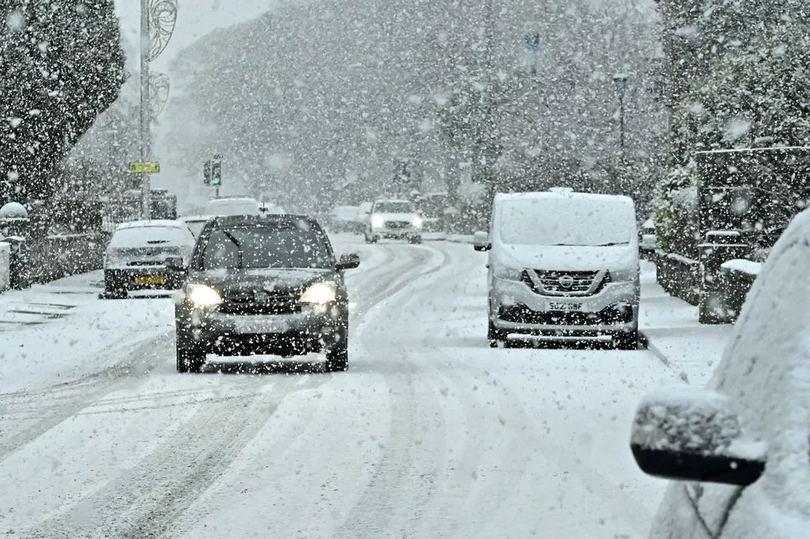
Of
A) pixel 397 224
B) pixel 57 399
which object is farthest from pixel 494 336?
pixel 397 224

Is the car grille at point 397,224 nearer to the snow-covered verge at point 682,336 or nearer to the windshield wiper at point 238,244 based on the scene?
the snow-covered verge at point 682,336

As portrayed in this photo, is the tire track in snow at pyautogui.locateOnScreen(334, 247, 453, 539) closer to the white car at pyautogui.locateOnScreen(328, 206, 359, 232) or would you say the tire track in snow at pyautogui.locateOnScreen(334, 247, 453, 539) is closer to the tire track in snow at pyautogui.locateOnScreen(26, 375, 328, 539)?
the tire track in snow at pyautogui.locateOnScreen(26, 375, 328, 539)

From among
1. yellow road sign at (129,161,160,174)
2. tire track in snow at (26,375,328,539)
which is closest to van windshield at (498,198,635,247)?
tire track in snow at (26,375,328,539)

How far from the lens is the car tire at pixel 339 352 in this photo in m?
14.5

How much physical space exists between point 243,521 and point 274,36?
114m

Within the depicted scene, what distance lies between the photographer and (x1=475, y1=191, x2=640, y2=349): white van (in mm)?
16984

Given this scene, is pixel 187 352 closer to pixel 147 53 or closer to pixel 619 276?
pixel 619 276

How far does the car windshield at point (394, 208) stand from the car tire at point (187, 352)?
43274mm

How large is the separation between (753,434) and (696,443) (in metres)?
0.23

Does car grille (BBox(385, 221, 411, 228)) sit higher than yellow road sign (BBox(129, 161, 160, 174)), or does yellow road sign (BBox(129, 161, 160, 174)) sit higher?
yellow road sign (BBox(129, 161, 160, 174))

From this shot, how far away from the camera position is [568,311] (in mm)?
16969

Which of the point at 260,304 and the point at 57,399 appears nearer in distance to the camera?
the point at 57,399

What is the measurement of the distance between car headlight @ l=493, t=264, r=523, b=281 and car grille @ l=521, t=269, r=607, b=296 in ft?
0.20

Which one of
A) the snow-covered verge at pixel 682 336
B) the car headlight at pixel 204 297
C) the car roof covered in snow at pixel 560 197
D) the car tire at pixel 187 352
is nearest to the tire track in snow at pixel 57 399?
the car tire at pixel 187 352
